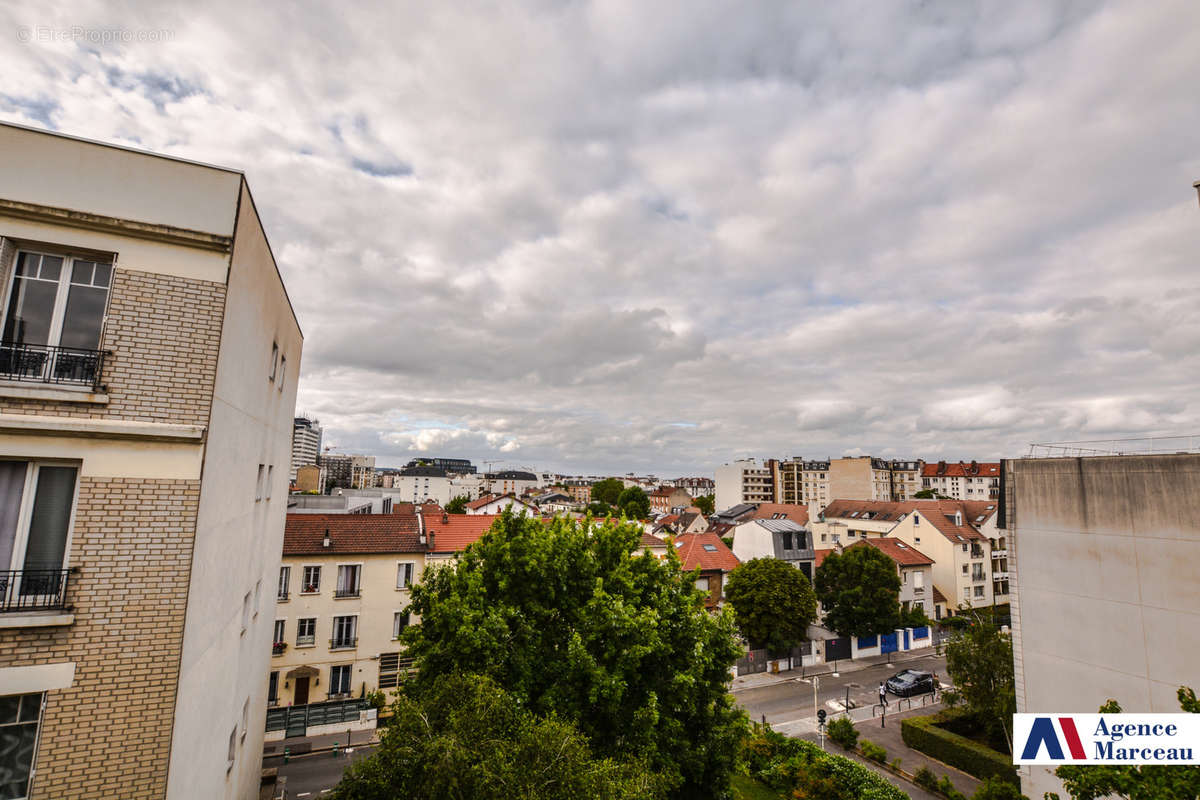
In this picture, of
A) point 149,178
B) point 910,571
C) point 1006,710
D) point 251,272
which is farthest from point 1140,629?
point 910,571

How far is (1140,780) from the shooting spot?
33.9 feet

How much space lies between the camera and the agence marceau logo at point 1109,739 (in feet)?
38.6

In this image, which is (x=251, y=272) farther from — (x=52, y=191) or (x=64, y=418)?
(x=64, y=418)

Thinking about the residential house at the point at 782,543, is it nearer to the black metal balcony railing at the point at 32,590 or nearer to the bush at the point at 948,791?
the bush at the point at 948,791

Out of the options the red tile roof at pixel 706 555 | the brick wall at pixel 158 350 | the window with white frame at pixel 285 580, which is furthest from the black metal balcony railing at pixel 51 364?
the red tile roof at pixel 706 555

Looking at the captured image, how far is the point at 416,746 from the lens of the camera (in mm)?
9258

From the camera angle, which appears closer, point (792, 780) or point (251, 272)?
point (251, 272)

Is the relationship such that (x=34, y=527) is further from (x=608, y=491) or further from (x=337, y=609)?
(x=608, y=491)

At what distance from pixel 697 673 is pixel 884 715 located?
84.4ft

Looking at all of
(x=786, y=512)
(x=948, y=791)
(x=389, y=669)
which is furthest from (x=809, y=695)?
(x=786, y=512)

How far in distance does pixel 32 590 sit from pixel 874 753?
33391 mm

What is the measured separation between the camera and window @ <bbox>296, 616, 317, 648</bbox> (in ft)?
104

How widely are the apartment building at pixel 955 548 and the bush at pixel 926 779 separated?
4021cm

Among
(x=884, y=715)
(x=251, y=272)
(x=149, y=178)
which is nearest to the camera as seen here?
Result: (x=149, y=178)
